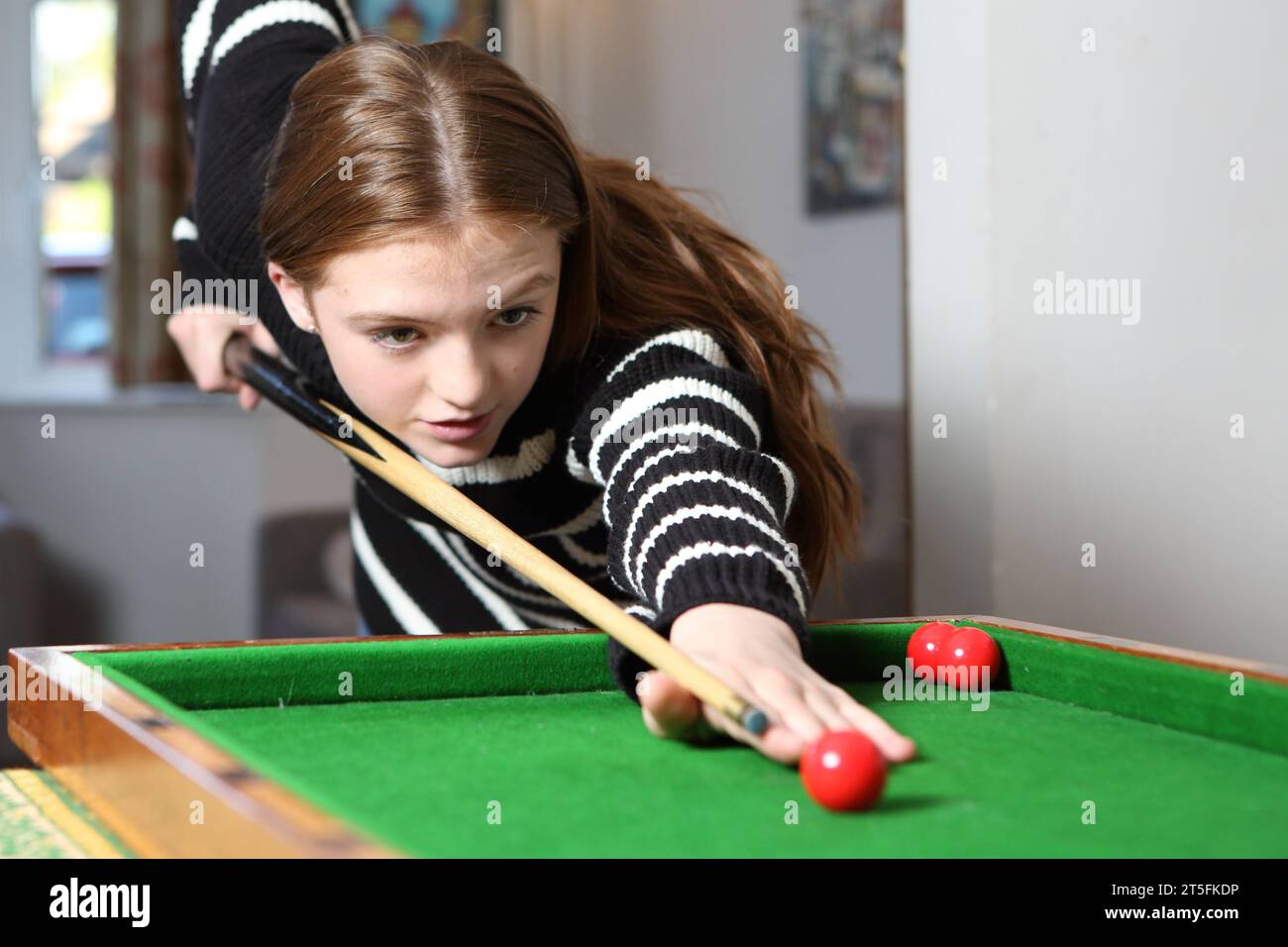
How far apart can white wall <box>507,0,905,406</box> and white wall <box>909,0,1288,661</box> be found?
53.5 inches

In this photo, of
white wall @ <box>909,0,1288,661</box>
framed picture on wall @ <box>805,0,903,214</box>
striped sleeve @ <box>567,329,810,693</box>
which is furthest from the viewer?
framed picture on wall @ <box>805,0,903,214</box>

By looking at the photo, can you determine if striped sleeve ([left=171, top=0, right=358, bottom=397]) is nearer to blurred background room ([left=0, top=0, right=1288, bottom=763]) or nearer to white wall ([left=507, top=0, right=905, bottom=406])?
blurred background room ([left=0, top=0, right=1288, bottom=763])

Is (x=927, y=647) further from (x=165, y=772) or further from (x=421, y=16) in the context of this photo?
(x=421, y=16)

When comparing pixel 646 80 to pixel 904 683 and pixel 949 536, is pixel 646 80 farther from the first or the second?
pixel 904 683

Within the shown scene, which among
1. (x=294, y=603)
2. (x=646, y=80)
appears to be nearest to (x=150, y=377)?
(x=294, y=603)

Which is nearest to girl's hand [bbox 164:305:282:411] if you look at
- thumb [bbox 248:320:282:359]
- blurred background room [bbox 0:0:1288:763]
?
thumb [bbox 248:320:282:359]

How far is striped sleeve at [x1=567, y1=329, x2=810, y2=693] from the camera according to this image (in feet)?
4.43

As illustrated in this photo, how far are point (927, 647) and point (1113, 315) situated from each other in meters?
1.07

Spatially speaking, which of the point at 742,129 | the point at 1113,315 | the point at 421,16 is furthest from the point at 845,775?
the point at 421,16

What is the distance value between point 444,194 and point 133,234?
160 inches

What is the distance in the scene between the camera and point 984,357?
2422 millimetres

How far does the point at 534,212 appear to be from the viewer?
1.52 meters

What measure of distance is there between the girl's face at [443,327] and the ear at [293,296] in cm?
3
